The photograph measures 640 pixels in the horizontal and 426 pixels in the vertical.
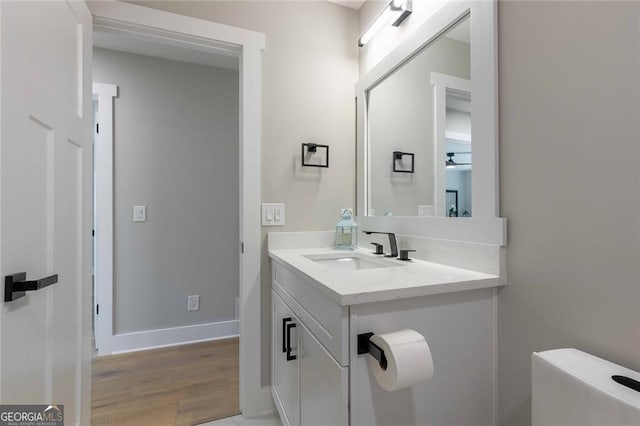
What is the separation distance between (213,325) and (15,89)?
87.4 inches

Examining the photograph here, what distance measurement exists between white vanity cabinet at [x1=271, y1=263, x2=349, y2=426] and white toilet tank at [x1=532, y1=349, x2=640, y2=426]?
1.56ft

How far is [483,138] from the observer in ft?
3.48

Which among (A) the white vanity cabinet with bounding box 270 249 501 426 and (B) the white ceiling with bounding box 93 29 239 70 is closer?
(A) the white vanity cabinet with bounding box 270 249 501 426

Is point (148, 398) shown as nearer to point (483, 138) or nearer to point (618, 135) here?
point (483, 138)

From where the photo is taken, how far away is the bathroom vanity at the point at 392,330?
83 cm

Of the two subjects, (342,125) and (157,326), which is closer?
(342,125)

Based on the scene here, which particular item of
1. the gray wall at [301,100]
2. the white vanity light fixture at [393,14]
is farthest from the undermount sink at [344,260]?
the white vanity light fixture at [393,14]

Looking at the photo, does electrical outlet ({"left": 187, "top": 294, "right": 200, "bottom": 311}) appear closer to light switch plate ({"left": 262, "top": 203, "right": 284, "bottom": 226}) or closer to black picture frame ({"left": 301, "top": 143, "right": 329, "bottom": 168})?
light switch plate ({"left": 262, "top": 203, "right": 284, "bottom": 226})

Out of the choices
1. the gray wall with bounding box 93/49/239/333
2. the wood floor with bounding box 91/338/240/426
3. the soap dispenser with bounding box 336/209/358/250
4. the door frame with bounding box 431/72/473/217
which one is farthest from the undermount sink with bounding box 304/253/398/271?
the gray wall with bounding box 93/49/239/333

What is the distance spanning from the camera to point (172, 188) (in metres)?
2.51

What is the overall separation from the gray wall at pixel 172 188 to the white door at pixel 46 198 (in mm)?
1135

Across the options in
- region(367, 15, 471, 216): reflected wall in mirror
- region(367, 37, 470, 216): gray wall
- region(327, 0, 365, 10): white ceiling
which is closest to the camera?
region(367, 15, 471, 216): reflected wall in mirror

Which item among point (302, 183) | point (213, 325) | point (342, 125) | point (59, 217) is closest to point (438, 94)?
point (342, 125)

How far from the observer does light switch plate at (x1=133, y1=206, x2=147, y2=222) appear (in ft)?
7.89
